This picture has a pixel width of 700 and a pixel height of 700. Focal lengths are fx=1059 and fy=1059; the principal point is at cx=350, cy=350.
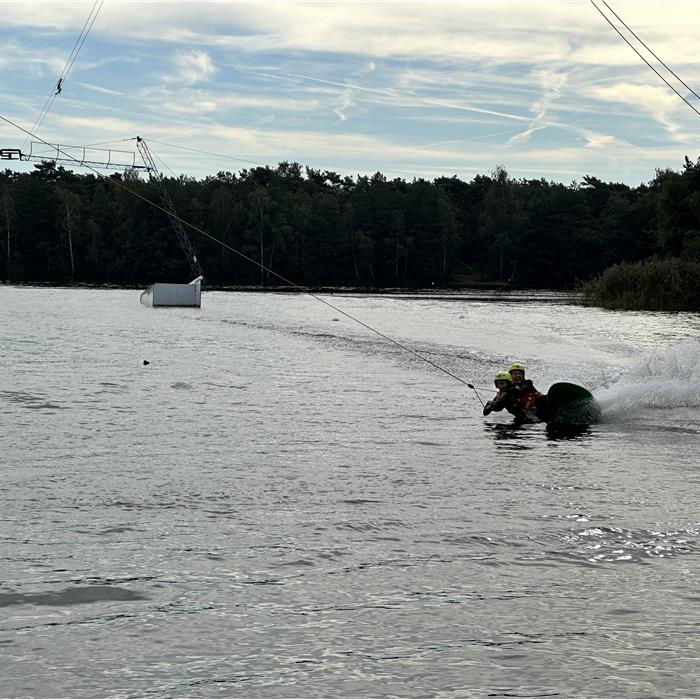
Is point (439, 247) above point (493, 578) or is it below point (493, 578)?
above

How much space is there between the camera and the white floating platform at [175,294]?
7319cm

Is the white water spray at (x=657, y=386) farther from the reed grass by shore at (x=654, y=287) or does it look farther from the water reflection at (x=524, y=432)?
the reed grass by shore at (x=654, y=287)

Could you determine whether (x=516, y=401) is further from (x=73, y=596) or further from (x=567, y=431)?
(x=73, y=596)

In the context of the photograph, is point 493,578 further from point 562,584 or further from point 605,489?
point 605,489

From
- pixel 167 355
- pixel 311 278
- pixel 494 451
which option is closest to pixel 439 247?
pixel 311 278

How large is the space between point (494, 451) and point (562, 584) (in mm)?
6655

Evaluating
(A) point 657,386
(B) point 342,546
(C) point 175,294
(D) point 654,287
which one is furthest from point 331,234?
(B) point 342,546

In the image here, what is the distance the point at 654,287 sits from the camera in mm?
60781

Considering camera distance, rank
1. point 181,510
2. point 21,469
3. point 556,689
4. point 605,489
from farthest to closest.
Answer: point 21,469 < point 605,489 < point 181,510 < point 556,689

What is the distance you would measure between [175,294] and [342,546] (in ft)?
218

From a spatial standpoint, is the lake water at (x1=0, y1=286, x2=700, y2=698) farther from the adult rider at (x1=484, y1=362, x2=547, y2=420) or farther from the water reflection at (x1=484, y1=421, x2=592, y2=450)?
the adult rider at (x1=484, y1=362, x2=547, y2=420)

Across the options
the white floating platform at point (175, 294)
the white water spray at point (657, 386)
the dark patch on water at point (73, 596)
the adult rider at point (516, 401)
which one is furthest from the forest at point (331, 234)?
the dark patch on water at point (73, 596)

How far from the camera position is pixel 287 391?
2252 cm

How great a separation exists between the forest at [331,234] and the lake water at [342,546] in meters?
129
